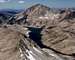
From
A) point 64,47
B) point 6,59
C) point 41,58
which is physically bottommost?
point 64,47

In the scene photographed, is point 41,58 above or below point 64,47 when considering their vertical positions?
above

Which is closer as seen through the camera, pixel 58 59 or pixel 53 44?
pixel 58 59

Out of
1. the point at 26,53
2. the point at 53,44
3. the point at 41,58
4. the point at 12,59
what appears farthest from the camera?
the point at 53,44

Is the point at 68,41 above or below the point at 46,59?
below

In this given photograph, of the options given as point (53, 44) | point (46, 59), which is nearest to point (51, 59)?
point (46, 59)

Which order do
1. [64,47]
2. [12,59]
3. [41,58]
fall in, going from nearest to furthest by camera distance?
[41,58] < [12,59] < [64,47]

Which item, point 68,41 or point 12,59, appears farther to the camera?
point 68,41

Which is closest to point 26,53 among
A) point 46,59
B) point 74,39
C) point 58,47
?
point 46,59

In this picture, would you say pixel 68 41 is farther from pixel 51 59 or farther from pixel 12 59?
pixel 51 59

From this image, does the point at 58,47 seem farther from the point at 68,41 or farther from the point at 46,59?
the point at 46,59
